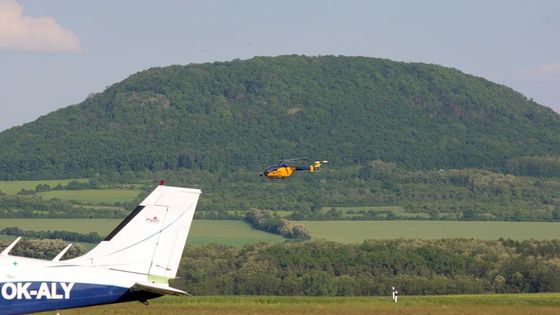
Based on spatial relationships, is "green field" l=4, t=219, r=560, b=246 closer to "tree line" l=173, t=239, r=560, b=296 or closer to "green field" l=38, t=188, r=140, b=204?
"green field" l=38, t=188, r=140, b=204

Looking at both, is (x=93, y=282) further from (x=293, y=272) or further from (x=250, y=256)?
(x=250, y=256)

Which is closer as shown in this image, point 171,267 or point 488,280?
point 171,267

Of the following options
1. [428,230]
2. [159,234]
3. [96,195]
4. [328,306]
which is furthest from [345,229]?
[159,234]

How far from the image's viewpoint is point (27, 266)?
26.4 meters

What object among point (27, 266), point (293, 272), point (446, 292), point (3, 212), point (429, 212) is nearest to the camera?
point (27, 266)

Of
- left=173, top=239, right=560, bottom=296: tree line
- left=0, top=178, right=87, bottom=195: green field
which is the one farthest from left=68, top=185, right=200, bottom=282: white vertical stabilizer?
left=0, top=178, right=87, bottom=195: green field

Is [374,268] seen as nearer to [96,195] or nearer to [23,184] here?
[96,195]

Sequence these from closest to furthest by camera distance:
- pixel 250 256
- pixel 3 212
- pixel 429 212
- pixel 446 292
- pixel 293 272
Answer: pixel 446 292
pixel 293 272
pixel 250 256
pixel 3 212
pixel 429 212

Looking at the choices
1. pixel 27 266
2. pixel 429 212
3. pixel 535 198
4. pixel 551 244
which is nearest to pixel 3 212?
pixel 429 212

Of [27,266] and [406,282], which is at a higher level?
[27,266]

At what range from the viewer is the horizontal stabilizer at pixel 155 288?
26.0 metres

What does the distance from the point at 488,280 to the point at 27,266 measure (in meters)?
54.0

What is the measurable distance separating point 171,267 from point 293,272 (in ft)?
181

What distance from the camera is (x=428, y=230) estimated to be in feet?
428
